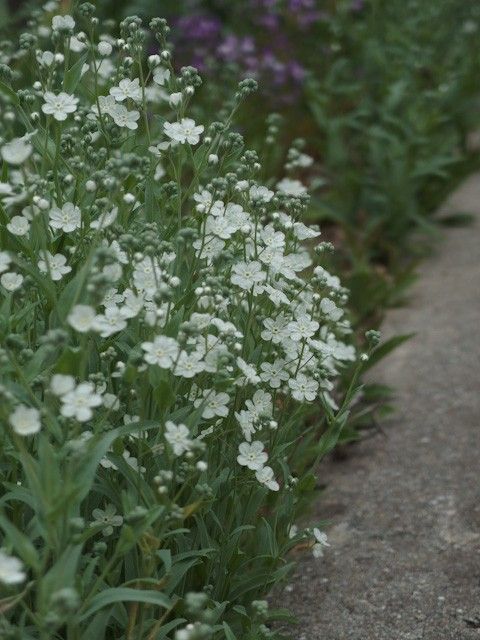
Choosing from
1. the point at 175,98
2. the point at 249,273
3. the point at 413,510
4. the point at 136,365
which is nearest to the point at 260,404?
the point at 249,273

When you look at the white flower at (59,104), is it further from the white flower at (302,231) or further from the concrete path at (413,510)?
the concrete path at (413,510)

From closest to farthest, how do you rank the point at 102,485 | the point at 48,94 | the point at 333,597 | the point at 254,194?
the point at 102,485
the point at 48,94
the point at 254,194
the point at 333,597

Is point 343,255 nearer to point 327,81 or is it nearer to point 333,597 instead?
point 327,81

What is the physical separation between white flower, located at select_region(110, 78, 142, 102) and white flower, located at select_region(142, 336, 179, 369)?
0.78m

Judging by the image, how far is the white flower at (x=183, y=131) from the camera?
2.53 m

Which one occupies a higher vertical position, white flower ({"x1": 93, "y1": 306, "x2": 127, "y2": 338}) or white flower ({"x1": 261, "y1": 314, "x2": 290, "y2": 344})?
white flower ({"x1": 93, "y1": 306, "x2": 127, "y2": 338})

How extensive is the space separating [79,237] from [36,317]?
216 millimetres

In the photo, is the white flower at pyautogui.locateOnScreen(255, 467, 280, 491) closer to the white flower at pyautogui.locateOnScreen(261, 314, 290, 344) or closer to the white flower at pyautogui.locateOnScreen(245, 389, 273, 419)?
the white flower at pyautogui.locateOnScreen(245, 389, 273, 419)

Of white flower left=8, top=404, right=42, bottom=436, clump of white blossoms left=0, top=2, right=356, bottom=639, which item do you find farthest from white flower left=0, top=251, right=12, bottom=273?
white flower left=8, top=404, right=42, bottom=436

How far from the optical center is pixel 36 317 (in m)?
2.53

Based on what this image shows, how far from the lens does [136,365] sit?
2.17 meters

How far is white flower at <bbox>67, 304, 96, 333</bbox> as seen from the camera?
1933mm

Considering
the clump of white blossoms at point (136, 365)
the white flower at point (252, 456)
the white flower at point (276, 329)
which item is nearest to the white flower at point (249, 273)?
the clump of white blossoms at point (136, 365)

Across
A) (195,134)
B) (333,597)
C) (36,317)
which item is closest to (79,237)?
(36,317)
